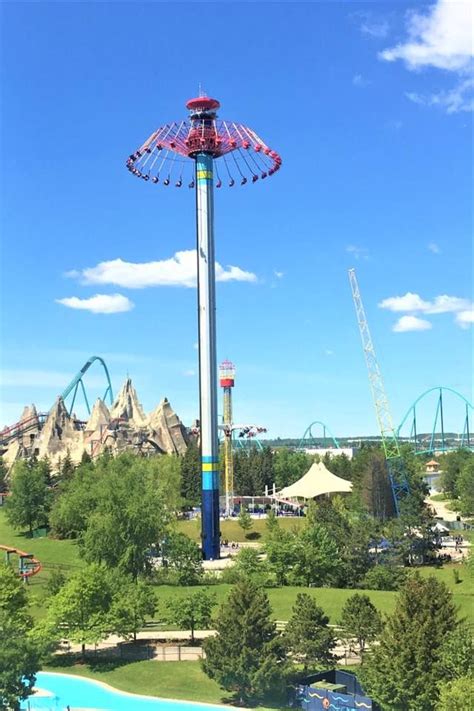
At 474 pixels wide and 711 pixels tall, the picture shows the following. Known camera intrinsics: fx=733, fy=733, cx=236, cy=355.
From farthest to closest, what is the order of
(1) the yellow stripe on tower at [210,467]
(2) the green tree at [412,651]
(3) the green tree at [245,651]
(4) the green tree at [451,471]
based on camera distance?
(4) the green tree at [451,471] < (1) the yellow stripe on tower at [210,467] < (3) the green tree at [245,651] < (2) the green tree at [412,651]

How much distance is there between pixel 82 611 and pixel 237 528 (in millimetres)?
42448

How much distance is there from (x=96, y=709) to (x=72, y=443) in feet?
333

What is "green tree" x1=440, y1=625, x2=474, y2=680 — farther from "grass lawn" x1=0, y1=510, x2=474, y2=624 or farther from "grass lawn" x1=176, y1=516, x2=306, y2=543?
"grass lawn" x1=176, y1=516, x2=306, y2=543

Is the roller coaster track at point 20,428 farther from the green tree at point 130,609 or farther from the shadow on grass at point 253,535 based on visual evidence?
the green tree at point 130,609

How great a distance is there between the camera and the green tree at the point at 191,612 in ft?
114

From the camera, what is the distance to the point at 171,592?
45.5 m

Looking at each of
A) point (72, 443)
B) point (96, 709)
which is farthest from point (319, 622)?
point (72, 443)

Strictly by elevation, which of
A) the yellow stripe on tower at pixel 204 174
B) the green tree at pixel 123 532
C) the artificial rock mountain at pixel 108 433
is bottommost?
the green tree at pixel 123 532

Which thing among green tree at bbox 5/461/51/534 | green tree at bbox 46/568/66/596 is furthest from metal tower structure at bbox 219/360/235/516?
green tree at bbox 46/568/66/596

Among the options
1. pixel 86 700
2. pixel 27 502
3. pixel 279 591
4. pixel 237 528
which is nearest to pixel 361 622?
pixel 86 700

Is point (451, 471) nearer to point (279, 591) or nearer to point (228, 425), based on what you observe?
point (228, 425)

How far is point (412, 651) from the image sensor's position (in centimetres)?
2459

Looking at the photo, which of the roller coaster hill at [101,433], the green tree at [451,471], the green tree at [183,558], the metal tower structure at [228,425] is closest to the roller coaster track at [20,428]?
the roller coaster hill at [101,433]

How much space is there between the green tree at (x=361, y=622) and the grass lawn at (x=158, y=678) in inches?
243
